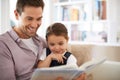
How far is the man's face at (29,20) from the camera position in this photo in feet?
4.72

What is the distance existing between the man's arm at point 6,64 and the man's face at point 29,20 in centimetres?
20

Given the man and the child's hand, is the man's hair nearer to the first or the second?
the man

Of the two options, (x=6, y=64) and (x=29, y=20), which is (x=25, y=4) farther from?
(x=6, y=64)

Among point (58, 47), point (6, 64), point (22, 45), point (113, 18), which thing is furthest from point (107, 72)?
point (113, 18)

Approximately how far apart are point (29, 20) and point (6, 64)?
345 millimetres

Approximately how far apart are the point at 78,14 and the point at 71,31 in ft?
1.01

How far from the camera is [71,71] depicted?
1.13 m

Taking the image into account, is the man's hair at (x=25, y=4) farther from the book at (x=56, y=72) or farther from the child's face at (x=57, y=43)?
the book at (x=56, y=72)

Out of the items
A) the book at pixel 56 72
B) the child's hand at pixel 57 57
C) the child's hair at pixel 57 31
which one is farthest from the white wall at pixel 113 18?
the book at pixel 56 72

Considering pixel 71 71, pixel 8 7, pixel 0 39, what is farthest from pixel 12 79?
pixel 8 7

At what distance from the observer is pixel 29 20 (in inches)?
57.6

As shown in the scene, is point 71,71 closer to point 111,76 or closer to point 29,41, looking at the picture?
point 29,41

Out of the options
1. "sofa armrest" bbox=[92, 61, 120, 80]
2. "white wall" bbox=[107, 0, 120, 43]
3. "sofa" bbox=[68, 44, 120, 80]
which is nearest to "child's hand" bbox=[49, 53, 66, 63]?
"sofa" bbox=[68, 44, 120, 80]

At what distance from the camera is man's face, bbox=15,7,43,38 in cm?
144
